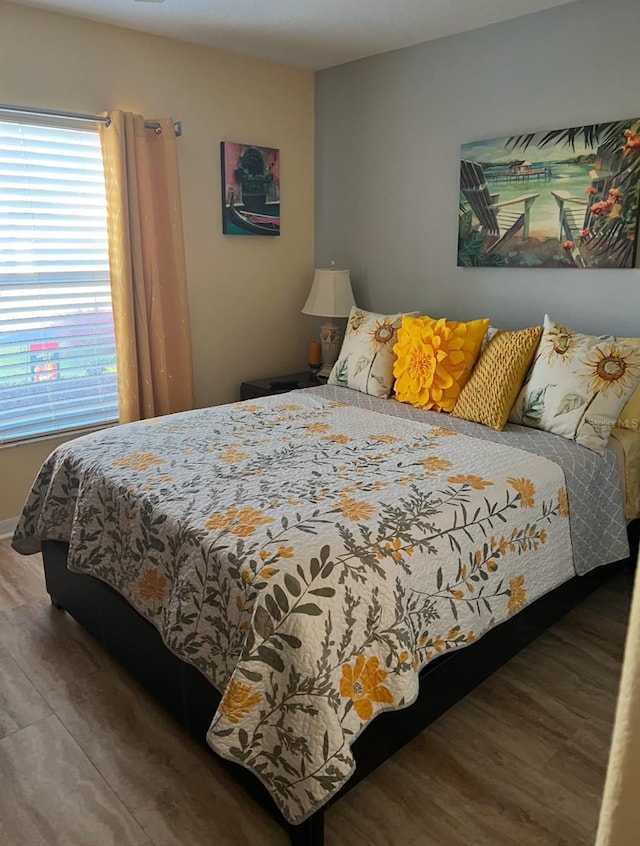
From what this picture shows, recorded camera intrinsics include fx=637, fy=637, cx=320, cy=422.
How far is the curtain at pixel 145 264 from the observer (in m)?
3.11

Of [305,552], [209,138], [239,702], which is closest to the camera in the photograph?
[239,702]

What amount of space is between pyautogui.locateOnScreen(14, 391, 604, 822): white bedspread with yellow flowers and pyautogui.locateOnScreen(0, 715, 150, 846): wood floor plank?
0.43 meters

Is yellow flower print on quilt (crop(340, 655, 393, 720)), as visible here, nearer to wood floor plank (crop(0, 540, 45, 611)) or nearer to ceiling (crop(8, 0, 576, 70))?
wood floor plank (crop(0, 540, 45, 611))

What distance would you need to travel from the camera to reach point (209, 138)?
353 cm

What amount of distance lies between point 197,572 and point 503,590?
3.05ft

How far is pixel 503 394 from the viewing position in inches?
103

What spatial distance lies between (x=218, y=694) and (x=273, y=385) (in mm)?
2317

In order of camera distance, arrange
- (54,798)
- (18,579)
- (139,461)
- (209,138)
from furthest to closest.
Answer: (209,138) < (18,579) < (139,461) < (54,798)

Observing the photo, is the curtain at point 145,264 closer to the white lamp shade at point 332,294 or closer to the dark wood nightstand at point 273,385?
the dark wood nightstand at point 273,385

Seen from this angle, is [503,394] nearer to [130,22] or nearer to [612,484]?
[612,484]

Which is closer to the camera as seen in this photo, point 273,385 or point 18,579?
point 18,579

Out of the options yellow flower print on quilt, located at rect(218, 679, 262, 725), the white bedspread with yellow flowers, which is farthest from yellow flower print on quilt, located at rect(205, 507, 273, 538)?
yellow flower print on quilt, located at rect(218, 679, 262, 725)

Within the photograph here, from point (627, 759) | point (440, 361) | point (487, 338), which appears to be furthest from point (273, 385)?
point (627, 759)

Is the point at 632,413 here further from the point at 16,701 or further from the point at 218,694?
the point at 16,701
